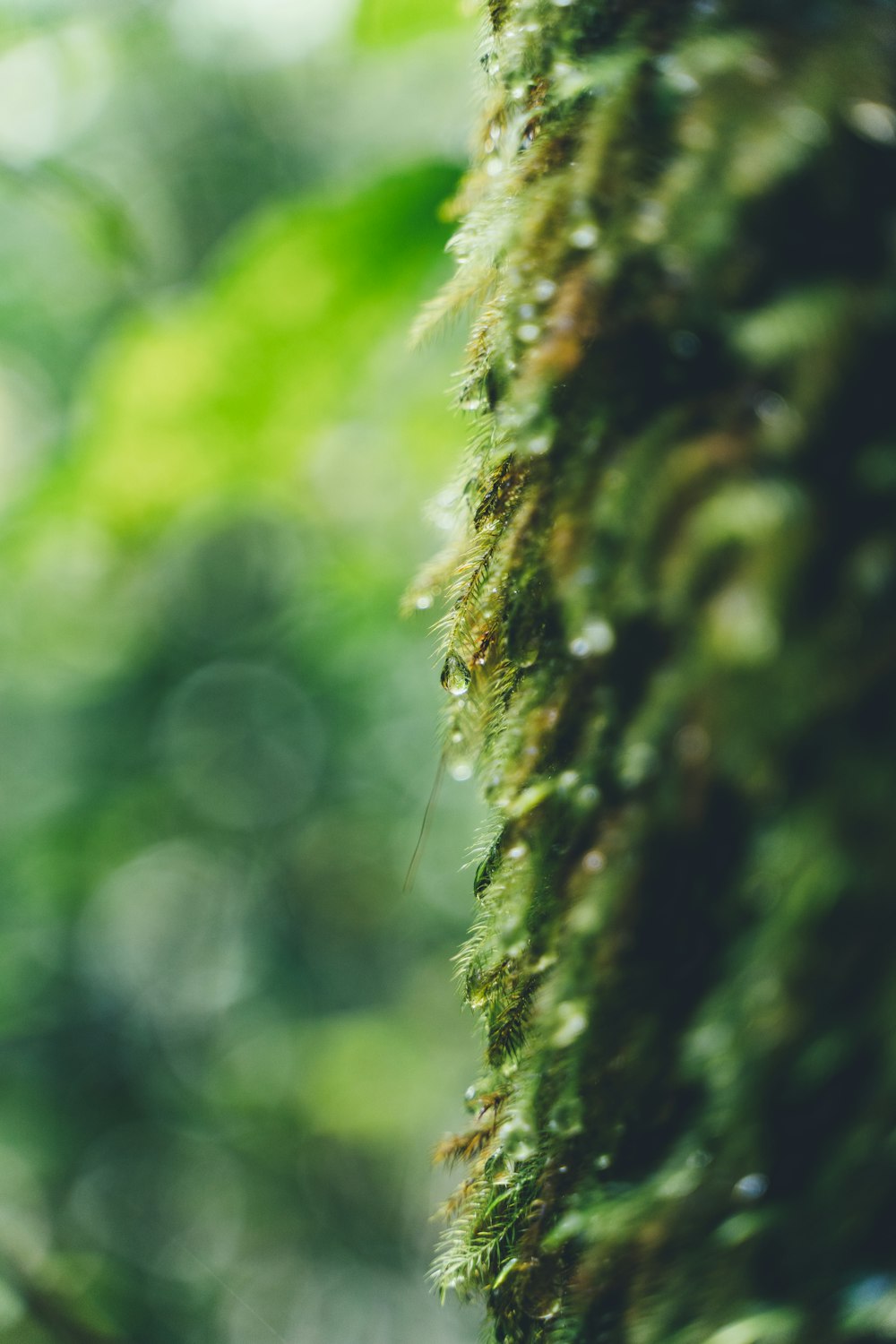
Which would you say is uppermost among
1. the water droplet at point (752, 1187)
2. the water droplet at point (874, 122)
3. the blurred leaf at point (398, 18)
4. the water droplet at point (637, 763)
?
the blurred leaf at point (398, 18)

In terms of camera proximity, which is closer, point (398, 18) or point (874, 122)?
point (874, 122)

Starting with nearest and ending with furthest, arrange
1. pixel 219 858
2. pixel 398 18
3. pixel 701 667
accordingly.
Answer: pixel 701 667
pixel 398 18
pixel 219 858

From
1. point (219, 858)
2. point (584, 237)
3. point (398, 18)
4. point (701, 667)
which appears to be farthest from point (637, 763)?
point (219, 858)

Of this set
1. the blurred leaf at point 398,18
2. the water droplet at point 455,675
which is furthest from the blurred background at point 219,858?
the water droplet at point 455,675

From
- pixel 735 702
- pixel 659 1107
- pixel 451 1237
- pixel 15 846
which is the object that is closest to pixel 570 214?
pixel 735 702

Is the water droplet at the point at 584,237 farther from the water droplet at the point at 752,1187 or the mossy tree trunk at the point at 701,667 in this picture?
the water droplet at the point at 752,1187

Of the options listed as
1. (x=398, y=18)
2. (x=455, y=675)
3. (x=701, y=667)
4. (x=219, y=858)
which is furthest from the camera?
(x=219, y=858)

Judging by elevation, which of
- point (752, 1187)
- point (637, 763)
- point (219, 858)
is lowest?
point (752, 1187)

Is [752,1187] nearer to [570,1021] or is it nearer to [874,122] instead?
[570,1021]
